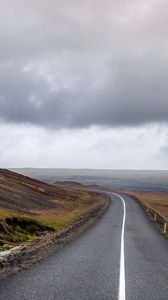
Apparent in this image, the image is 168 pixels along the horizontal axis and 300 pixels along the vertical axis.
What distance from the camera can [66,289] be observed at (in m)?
10.3

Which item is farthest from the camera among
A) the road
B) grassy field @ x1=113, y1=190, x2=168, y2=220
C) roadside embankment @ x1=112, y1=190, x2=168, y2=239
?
grassy field @ x1=113, y1=190, x2=168, y2=220

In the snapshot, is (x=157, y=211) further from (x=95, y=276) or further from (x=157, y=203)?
(x=95, y=276)

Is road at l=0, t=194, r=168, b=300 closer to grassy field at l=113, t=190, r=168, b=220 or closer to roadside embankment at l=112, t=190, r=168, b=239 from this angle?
roadside embankment at l=112, t=190, r=168, b=239

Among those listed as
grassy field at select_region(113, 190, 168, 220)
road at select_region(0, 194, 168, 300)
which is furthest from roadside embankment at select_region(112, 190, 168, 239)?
road at select_region(0, 194, 168, 300)

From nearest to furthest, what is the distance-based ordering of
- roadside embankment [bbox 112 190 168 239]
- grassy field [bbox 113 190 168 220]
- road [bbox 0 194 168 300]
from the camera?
1. road [bbox 0 194 168 300]
2. roadside embankment [bbox 112 190 168 239]
3. grassy field [bbox 113 190 168 220]

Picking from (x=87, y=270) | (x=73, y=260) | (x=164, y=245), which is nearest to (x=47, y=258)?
(x=73, y=260)

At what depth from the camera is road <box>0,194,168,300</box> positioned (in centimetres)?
990

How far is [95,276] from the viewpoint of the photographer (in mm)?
12391

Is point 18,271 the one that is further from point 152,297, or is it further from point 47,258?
point 152,297

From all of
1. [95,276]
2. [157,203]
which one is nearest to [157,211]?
[157,203]

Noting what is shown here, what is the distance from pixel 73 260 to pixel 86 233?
11214 mm

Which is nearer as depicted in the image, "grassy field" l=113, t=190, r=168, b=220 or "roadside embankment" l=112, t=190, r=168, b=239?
"roadside embankment" l=112, t=190, r=168, b=239

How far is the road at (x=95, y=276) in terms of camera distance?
32.5 ft

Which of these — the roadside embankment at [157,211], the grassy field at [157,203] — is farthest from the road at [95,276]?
the grassy field at [157,203]
